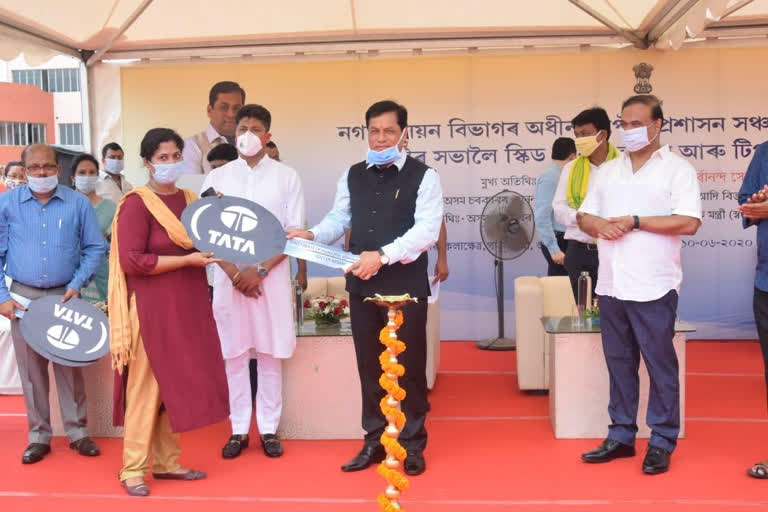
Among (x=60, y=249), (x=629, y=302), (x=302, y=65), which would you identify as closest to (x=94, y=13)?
(x=302, y=65)

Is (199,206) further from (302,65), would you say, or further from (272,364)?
(302,65)

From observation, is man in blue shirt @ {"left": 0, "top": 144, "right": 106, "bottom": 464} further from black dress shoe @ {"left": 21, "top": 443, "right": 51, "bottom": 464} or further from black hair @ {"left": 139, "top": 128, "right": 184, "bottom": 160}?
black hair @ {"left": 139, "top": 128, "right": 184, "bottom": 160}

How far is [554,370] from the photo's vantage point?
5195mm

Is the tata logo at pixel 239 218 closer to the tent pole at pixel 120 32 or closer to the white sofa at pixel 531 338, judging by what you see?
the white sofa at pixel 531 338

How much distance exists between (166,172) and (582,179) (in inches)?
110

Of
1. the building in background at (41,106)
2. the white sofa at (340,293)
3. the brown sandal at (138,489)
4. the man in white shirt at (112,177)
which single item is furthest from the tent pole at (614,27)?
the brown sandal at (138,489)

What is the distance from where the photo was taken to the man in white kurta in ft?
15.9

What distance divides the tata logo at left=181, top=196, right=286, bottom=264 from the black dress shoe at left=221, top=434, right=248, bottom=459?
4.66 feet

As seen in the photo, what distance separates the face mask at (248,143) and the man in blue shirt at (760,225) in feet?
7.74

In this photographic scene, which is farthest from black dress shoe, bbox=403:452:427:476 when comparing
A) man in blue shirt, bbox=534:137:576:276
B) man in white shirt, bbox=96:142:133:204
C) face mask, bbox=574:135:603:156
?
man in white shirt, bbox=96:142:133:204

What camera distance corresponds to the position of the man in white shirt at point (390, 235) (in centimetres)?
440

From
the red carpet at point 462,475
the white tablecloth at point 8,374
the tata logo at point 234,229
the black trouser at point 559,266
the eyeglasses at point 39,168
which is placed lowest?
the red carpet at point 462,475

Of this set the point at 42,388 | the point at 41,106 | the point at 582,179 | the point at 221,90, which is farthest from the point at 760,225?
the point at 41,106

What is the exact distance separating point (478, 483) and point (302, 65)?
16.9 ft
